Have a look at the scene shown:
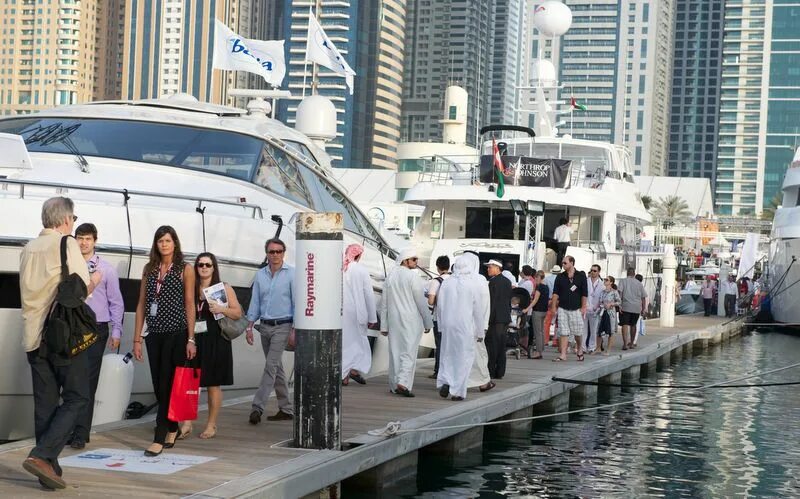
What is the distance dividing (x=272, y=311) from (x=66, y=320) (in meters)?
2.95

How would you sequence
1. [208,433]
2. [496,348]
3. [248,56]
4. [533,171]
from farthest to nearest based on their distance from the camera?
[533,171]
[248,56]
[496,348]
[208,433]

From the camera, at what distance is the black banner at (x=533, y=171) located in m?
29.5

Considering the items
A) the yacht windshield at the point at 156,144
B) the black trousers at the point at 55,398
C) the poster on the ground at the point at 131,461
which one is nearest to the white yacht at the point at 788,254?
the yacht windshield at the point at 156,144

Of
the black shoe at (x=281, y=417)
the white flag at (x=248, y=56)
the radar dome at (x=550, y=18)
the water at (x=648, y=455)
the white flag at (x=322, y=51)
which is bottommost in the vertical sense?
the water at (x=648, y=455)

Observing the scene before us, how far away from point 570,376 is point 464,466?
515 centimetres

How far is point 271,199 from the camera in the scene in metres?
13.7

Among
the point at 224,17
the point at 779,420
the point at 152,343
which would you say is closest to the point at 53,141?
the point at 152,343

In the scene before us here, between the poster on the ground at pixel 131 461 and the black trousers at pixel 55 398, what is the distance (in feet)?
2.35

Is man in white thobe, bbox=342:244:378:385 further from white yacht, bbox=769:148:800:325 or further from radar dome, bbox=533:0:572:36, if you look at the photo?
radar dome, bbox=533:0:572:36

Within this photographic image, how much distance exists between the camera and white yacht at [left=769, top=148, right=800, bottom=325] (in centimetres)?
3591

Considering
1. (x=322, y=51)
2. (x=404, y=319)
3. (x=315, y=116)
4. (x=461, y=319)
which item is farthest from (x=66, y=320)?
(x=315, y=116)

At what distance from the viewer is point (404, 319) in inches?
505

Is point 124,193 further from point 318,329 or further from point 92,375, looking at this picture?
point 318,329

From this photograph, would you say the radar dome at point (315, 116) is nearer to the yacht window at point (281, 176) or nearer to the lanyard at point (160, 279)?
the yacht window at point (281, 176)
